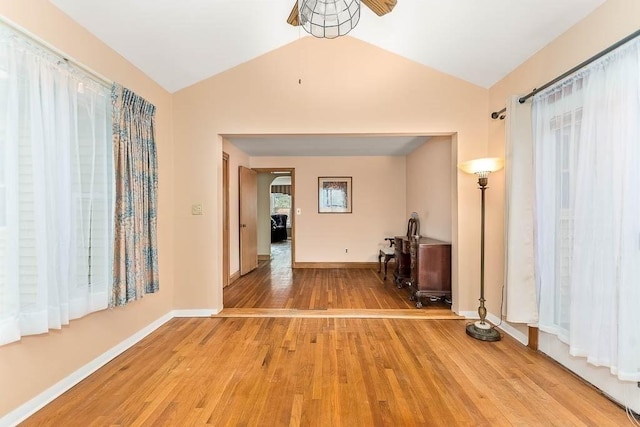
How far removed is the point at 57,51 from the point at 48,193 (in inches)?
35.9

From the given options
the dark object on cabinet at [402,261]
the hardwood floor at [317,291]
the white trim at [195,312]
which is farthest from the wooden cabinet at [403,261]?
the white trim at [195,312]

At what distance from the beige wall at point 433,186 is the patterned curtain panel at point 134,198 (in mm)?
3194

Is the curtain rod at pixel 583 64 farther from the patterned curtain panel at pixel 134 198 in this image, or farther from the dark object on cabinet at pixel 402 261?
the patterned curtain panel at pixel 134 198

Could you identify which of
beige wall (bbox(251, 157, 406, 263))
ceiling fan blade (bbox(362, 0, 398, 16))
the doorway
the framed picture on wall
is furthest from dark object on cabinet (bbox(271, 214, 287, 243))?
ceiling fan blade (bbox(362, 0, 398, 16))

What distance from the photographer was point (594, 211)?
182 cm

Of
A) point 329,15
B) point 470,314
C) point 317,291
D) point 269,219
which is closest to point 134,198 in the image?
point 329,15

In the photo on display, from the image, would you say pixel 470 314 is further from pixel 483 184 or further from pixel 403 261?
pixel 483 184

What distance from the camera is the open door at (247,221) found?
528 centimetres

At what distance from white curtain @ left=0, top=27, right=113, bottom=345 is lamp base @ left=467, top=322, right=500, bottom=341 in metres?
3.15

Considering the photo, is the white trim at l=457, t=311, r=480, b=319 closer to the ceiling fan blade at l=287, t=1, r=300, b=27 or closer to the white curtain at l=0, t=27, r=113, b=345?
the ceiling fan blade at l=287, t=1, r=300, b=27

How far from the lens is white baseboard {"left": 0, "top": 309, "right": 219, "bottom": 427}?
1642mm

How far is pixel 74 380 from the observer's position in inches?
79.7

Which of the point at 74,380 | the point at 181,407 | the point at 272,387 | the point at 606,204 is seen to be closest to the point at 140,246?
the point at 74,380

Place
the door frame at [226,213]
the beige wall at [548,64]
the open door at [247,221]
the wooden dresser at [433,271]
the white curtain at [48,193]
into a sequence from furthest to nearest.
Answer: the open door at [247,221] < the door frame at [226,213] < the wooden dresser at [433,271] < the beige wall at [548,64] < the white curtain at [48,193]
